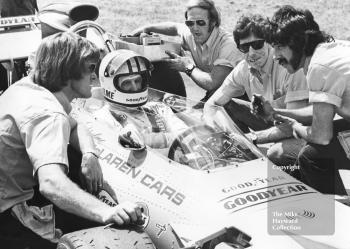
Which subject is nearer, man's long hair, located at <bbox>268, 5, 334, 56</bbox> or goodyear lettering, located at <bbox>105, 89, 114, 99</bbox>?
man's long hair, located at <bbox>268, 5, 334, 56</bbox>

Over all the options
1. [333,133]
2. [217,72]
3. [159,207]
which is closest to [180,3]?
[217,72]

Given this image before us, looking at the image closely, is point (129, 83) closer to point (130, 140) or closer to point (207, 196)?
point (130, 140)

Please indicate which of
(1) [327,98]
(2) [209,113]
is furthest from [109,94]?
(1) [327,98]

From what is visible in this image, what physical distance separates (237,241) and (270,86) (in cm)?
232

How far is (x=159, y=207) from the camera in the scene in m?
A: 3.36

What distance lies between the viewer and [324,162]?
13.8 feet

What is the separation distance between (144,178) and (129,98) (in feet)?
2.85

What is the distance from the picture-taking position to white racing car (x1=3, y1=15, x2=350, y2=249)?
117 inches

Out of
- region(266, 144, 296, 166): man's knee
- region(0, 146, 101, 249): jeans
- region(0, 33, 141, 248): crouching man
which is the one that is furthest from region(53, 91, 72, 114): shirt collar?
region(266, 144, 296, 166): man's knee

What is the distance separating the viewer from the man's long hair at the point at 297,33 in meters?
3.95

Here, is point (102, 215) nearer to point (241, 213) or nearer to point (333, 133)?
point (241, 213)

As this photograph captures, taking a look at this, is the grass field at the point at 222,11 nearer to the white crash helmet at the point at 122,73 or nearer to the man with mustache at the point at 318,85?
the man with mustache at the point at 318,85

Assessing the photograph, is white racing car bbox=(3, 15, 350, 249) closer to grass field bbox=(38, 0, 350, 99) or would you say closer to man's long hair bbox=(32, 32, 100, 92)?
man's long hair bbox=(32, 32, 100, 92)

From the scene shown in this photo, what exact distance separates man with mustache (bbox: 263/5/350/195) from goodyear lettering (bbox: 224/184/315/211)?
23.9 inches
